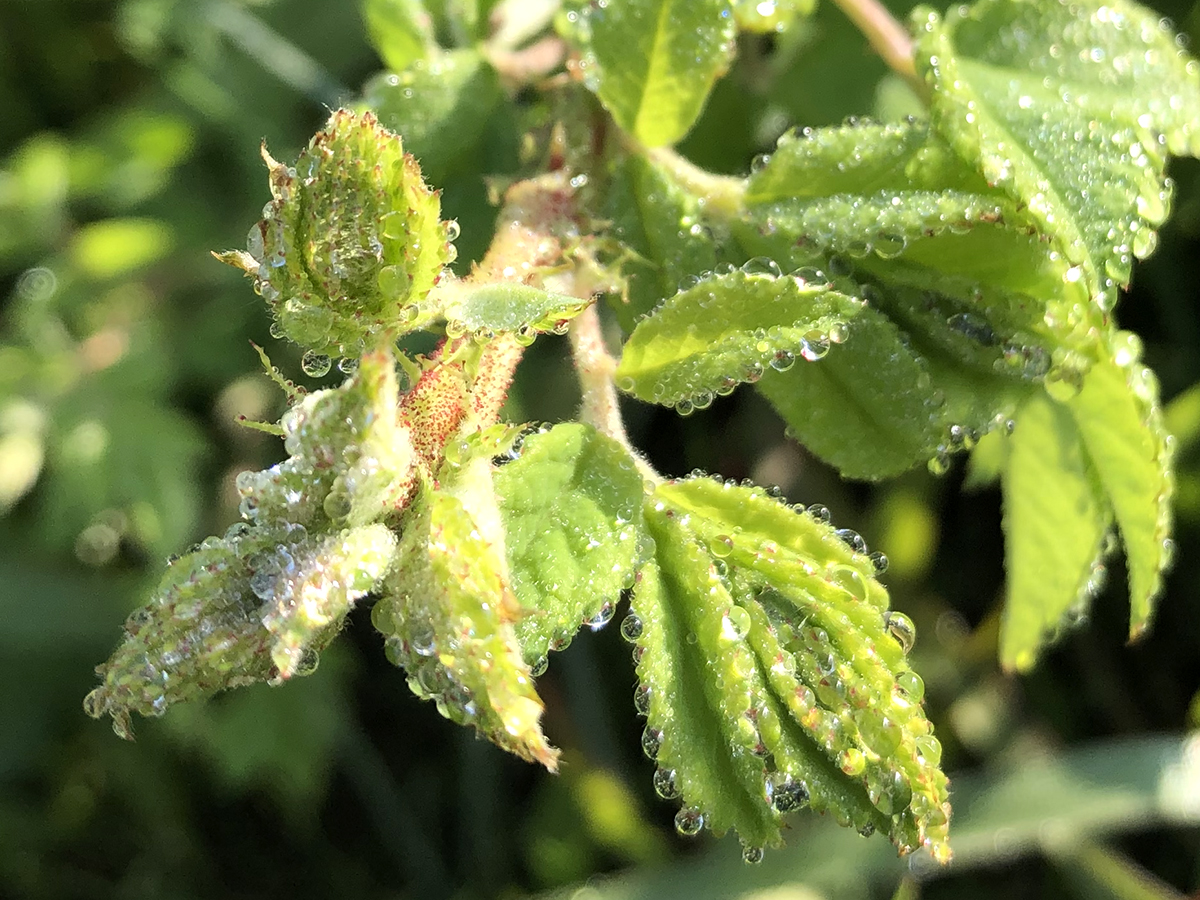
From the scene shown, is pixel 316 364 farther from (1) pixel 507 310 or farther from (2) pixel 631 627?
(2) pixel 631 627

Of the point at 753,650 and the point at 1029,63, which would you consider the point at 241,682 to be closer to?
the point at 753,650

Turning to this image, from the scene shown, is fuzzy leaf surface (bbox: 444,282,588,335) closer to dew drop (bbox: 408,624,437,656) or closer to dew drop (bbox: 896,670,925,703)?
dew drop (bbox: 408,624,437,656)

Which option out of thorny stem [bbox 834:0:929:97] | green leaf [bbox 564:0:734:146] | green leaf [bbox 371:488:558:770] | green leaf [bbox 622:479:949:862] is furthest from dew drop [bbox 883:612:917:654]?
thorny stem [bbox 834:0:929:97]

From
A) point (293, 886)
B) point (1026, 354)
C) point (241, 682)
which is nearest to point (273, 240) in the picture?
point (241, 682)

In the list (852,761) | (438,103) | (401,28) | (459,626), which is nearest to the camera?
(459,626)

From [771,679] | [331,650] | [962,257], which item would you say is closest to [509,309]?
[771,679]

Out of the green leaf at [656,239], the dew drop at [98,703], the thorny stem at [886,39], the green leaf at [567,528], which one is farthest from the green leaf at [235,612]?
the thorny stem at [886,39]
